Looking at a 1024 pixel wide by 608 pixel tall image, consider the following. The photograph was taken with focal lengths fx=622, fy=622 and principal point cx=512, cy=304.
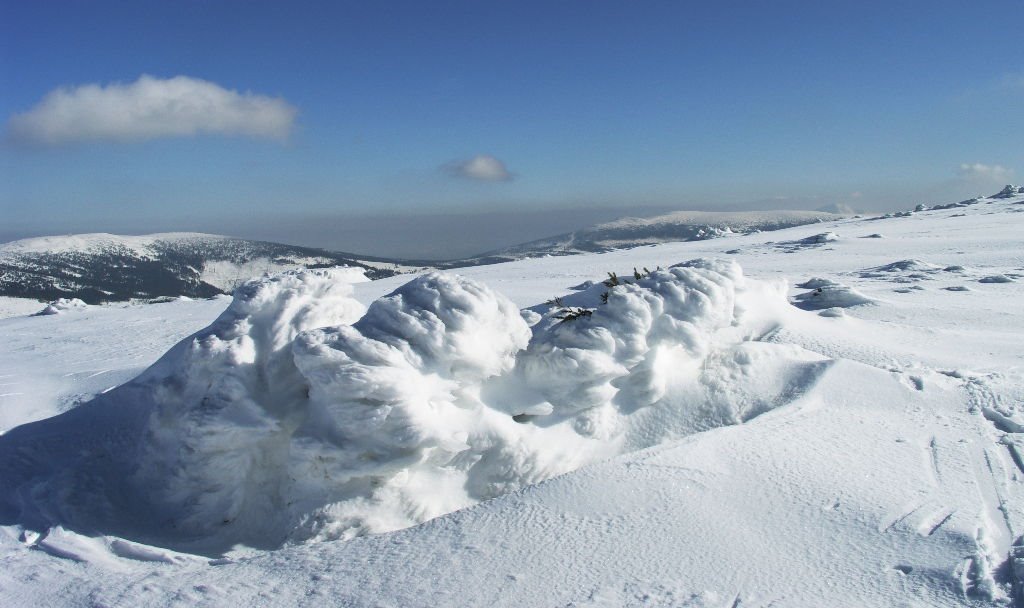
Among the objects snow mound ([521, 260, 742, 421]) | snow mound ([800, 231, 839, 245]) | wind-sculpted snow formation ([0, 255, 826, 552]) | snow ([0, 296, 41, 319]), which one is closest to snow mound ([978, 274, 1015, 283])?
wind-sculpted snow formation ([0, 255, 826, 552])

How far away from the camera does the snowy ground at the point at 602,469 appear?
3.37m

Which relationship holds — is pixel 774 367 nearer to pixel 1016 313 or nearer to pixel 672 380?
pixel 672 380

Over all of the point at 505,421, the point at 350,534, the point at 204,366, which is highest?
the point at 204,366

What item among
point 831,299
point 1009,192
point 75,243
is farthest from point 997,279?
point 75,243

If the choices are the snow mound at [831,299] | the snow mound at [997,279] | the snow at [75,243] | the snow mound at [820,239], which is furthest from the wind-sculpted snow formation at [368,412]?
the snow at [75,243]

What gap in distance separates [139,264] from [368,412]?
6499 cm

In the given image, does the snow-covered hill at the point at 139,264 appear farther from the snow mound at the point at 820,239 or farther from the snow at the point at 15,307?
the snow mound at the point at 820,239

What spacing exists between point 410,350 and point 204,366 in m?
1.64

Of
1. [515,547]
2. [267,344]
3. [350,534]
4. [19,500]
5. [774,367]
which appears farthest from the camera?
[774,367]

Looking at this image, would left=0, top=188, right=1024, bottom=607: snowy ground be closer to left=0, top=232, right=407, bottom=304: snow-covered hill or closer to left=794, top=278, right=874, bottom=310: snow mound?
left=794, top=278, right=874, bottom=310: snow mound

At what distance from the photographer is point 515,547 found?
364 cm

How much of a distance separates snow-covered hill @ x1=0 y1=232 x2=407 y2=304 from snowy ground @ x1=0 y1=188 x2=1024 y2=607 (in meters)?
34.2

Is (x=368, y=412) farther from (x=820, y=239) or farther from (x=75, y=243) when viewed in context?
(x=75, y=243)

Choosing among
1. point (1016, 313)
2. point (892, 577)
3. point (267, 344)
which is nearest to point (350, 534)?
point (267, 344)
